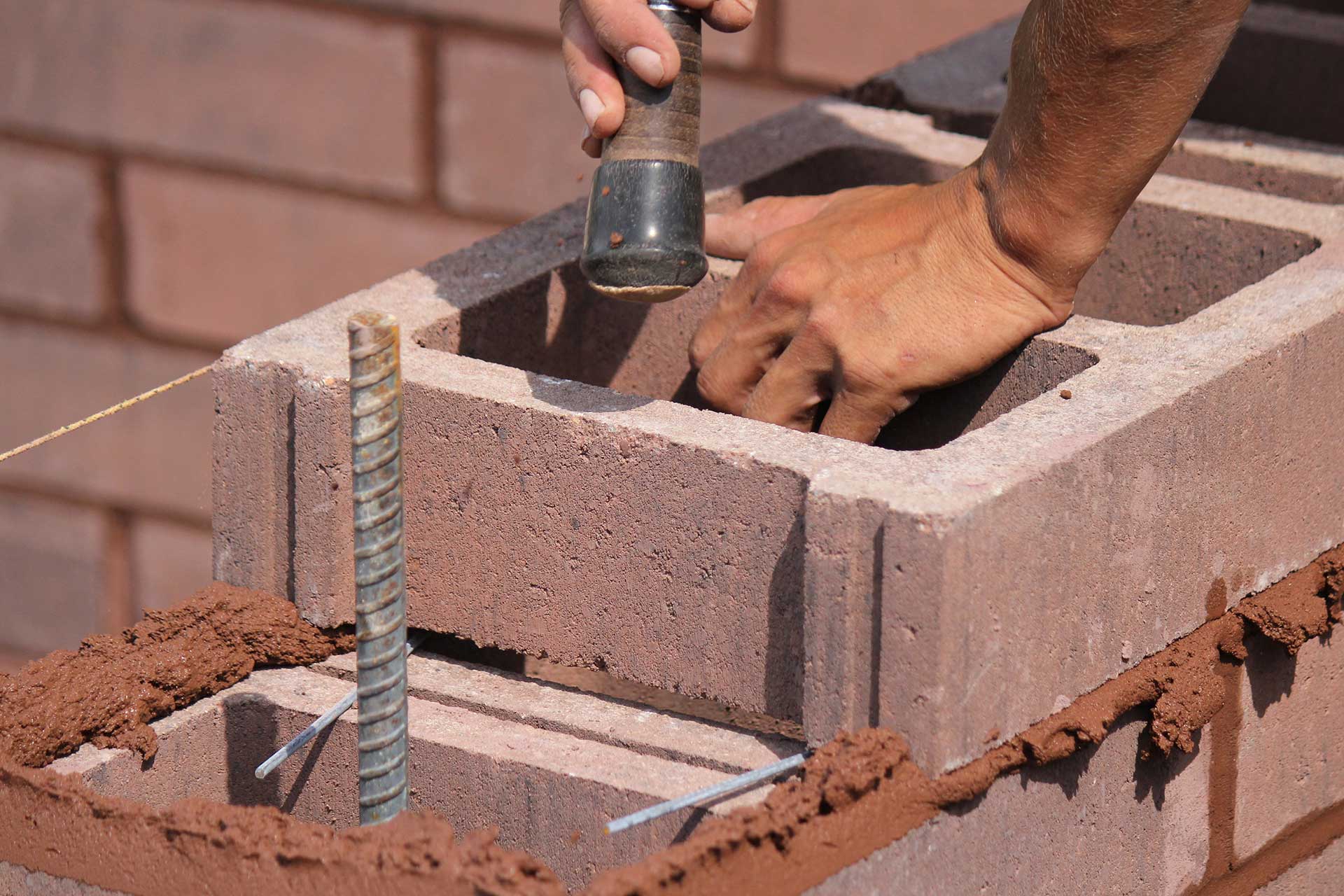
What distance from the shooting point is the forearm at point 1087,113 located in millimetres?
2492

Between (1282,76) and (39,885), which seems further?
(1282,76)

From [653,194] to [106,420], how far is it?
3938 millimetres

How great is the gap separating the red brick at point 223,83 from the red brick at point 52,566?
1124mm

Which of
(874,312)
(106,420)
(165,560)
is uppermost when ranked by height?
(874,312)

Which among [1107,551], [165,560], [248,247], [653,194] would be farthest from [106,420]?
[1107,551]

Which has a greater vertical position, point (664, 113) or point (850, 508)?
point (664, 113)

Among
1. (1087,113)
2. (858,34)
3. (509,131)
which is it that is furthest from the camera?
(509,131)

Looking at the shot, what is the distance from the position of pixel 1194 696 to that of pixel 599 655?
2.41 ft

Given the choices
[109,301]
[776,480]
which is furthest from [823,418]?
[109,301]

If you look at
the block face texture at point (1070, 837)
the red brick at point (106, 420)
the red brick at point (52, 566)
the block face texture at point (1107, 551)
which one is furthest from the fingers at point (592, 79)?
the red brick at point (52, 566)

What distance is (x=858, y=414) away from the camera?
2.66 m

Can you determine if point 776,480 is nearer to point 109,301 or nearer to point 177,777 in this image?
point 177,777

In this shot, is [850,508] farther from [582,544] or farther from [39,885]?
[39,885]

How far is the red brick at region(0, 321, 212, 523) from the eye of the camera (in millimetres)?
5832
